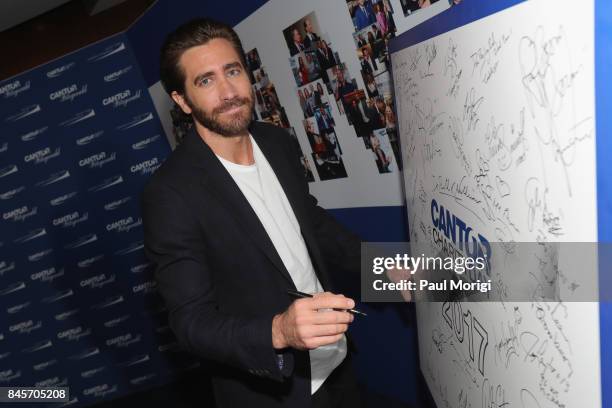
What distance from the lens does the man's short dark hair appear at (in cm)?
172

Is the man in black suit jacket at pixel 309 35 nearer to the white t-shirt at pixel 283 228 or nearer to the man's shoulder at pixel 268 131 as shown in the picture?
the man's shoulder at pixel 268 131

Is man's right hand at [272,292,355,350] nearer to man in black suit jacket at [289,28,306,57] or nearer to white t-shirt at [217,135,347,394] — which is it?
white t-shirt at [217,135,347,394]

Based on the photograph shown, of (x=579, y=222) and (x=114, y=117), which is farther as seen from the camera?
(x=114, y=117)

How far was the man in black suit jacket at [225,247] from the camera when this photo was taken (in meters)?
1.38

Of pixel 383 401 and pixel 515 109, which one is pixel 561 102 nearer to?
pixel 515 109

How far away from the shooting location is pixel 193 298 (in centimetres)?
144

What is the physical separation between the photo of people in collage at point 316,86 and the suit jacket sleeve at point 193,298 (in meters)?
1.34

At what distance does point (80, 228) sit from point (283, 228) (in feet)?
9.62

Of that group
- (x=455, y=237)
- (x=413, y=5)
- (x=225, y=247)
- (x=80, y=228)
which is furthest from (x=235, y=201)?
(x=80, y=228)

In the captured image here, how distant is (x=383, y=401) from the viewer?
10.6 ft

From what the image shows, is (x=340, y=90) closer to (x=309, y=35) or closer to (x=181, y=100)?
(x=309, y=35)

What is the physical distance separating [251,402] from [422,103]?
3.51 ft

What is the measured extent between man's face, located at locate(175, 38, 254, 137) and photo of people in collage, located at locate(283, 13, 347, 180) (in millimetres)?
914

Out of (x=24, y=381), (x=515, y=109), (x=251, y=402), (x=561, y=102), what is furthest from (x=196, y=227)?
(x=24, y=381)
